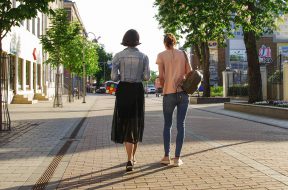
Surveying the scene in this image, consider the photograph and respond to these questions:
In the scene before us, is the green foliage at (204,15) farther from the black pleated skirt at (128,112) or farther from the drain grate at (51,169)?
the black pleated skirt at (128,112)

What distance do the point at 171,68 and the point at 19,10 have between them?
5744 millimetres

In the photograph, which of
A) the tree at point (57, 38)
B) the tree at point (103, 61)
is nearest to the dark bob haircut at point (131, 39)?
the tree at point (57, 38)

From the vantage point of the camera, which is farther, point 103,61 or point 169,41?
point 103,61

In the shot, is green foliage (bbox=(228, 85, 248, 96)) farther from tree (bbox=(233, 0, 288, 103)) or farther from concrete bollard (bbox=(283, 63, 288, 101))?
tree (bbox=(233, 0, 288, 103))

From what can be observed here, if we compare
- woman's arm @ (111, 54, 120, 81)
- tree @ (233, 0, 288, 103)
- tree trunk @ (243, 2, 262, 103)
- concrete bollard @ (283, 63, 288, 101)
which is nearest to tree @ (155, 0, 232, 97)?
tree @ (233, 0, 288, 103)

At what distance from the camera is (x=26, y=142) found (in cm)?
1016

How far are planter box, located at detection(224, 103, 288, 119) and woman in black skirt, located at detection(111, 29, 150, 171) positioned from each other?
1086cm

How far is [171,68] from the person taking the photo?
712 cm

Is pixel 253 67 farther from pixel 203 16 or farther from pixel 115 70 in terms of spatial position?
pixel 115 70

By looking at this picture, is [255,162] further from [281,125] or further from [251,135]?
[281,125]

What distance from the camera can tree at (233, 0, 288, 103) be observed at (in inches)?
853

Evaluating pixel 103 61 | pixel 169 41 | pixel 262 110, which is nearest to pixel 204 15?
pixel 262 110

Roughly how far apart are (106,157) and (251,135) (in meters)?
4.82

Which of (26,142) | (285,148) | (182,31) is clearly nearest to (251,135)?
(285,148)
